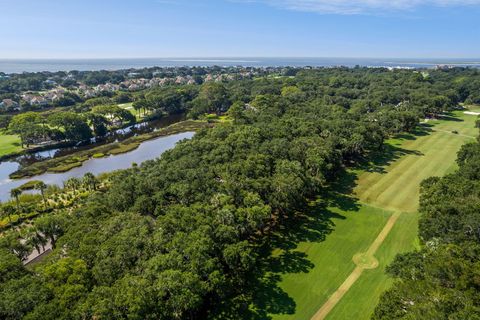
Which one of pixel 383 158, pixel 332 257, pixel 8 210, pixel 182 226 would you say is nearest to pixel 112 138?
pixel 8 210

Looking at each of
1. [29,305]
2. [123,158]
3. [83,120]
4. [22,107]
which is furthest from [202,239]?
[22,107]

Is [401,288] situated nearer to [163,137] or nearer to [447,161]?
[447,161]

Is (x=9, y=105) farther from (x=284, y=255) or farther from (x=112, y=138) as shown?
(x=284, y=255)

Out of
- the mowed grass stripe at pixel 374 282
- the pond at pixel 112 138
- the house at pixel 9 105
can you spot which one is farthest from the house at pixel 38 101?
the mowed grass stripe at pixel 374 282

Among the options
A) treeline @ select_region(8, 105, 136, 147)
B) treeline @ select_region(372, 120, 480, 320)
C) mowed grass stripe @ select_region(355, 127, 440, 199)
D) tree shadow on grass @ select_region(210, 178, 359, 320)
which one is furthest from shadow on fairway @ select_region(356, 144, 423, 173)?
treeline @ select_region(8, 105, 136, 147)

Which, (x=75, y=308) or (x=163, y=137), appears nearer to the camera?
(x=75, y=308)

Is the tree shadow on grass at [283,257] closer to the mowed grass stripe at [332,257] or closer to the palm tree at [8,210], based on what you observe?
the mowed grass stripe at [332,257]
